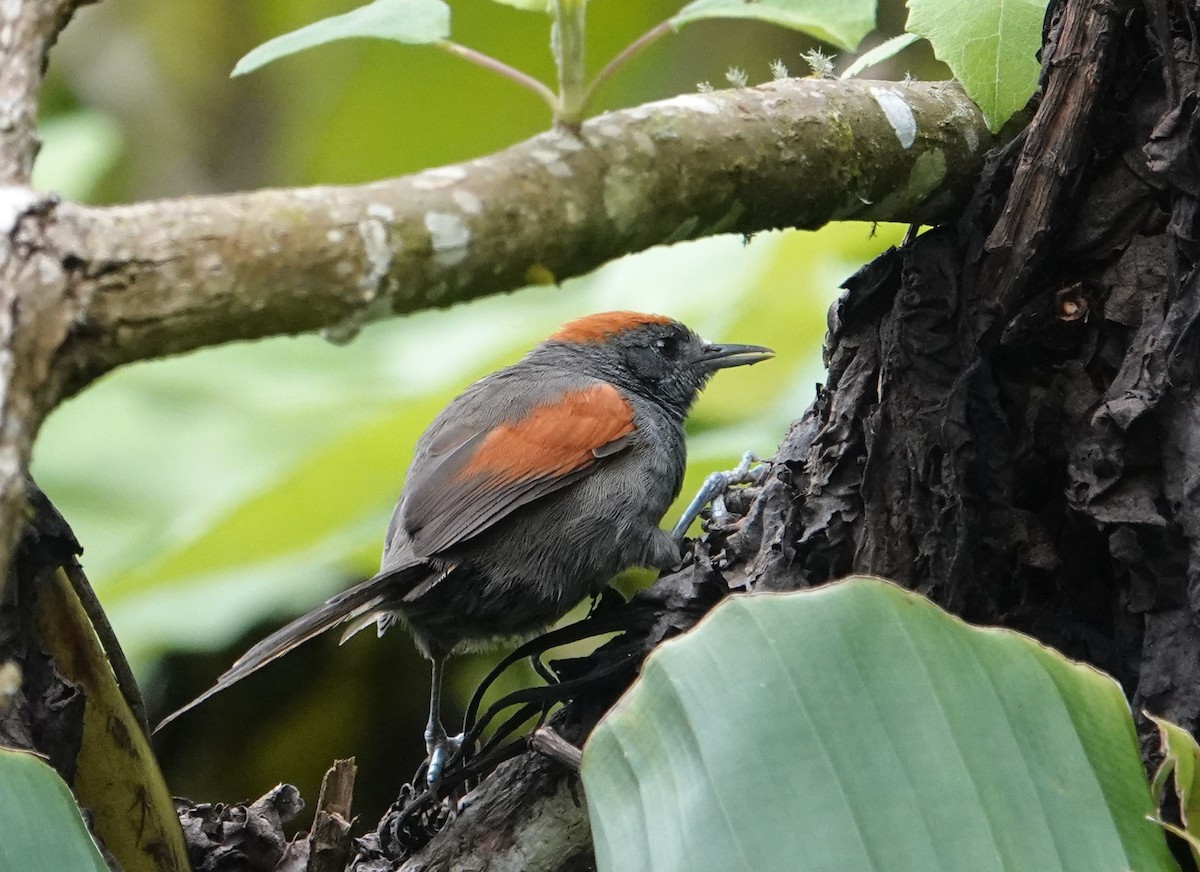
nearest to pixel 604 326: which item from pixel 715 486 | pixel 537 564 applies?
pixel 715 486

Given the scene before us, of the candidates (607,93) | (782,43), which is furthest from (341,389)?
(782,43)

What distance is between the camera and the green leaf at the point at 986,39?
1.84 metres

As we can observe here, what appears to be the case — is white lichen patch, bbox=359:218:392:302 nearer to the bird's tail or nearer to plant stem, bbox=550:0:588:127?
plant stem, bbox=550:0:588:127

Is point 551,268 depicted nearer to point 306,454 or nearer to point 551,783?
point 551,783

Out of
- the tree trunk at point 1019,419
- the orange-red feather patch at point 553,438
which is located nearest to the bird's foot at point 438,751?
the tree trunk at point 1019,419

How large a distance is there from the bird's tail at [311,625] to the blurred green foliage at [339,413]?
136cm

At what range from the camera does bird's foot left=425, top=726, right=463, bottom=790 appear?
7.96 feet

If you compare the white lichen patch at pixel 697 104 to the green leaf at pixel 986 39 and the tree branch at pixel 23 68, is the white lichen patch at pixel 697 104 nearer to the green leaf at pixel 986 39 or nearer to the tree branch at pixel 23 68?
the green leaf at pixel 986 39

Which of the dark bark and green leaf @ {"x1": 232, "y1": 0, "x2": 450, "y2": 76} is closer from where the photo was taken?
green leaf @ {"x1": 232, "y1": 0, "x2": 450, "y2": 76}

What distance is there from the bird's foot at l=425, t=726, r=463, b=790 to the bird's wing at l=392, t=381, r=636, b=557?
1.41 ft

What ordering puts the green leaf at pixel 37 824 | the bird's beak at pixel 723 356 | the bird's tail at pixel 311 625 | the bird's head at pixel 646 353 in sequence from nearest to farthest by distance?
the green leaf at pixel 37 824
the bird's tail at pixel 311 625
the bird's head at pixel 646 353
the bird's beak at pixel 723 356

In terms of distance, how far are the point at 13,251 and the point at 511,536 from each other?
1.82 m

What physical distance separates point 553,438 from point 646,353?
0.66 m

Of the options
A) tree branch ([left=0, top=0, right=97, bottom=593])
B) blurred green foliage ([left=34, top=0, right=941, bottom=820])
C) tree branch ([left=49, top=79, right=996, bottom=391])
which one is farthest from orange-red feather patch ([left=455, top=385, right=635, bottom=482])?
tree branch ([left=0, top=0, right=97, bottom=593])
